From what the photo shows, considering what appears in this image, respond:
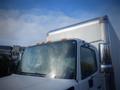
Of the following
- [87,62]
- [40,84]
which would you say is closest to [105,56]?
[87,62]

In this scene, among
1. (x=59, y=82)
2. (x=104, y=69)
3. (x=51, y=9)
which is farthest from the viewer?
(x=51, y=9)

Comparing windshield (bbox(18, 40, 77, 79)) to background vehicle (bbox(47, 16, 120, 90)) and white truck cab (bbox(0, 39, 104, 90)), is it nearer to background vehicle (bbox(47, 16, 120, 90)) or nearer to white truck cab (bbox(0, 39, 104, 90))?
white truck cab (bbox(0, 39, 104, 90))

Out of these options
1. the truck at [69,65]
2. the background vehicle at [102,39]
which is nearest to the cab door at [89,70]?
the truck at [69,65]

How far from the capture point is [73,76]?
71.2 inches

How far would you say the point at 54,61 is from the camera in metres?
1.95

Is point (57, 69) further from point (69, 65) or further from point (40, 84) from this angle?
point (40, 84)

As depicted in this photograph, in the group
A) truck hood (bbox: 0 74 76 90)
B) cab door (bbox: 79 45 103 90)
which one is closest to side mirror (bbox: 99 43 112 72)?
cab door (bbox: 79 45 103 90)

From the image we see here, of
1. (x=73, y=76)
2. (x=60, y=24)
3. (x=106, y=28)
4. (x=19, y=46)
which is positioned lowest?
(x=73, y=76)

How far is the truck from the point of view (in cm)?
167

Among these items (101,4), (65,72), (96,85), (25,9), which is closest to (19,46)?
(25,9)

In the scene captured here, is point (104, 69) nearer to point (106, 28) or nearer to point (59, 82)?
point (106, 28)

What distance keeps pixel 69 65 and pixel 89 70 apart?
47 centimetres

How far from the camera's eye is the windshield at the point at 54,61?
1.85m

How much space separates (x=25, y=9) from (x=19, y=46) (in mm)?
698
